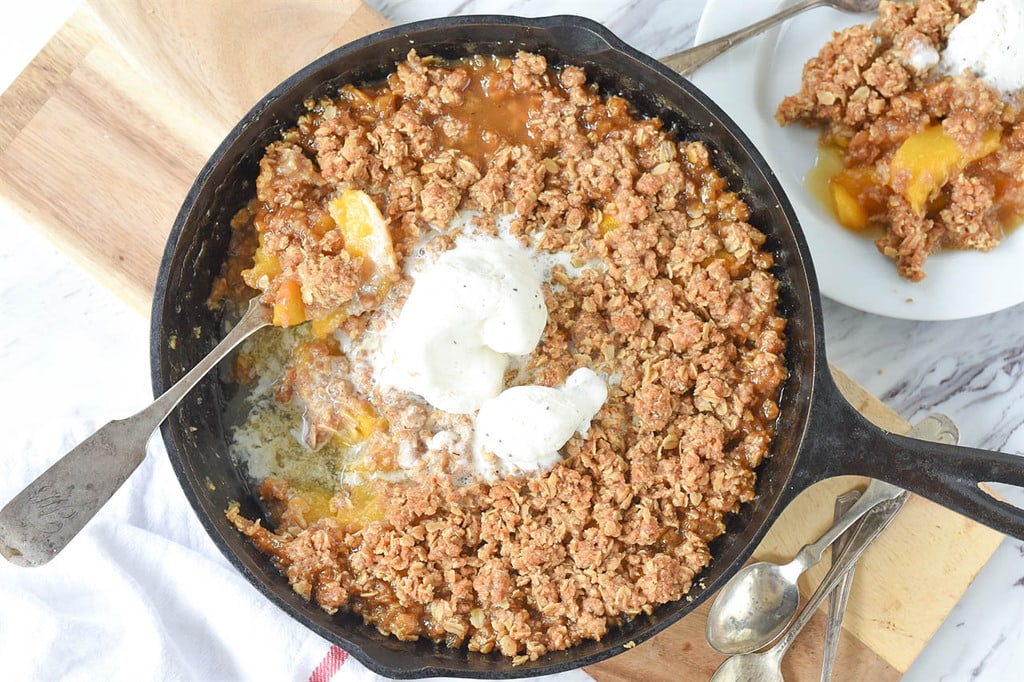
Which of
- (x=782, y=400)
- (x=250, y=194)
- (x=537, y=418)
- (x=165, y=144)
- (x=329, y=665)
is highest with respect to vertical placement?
(x=165, y=144)

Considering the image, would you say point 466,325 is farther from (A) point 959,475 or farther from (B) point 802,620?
(B) point 802,620

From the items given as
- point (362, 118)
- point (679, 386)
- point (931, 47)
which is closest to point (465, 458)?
point (679, 386)

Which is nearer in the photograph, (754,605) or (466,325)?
(466,325)

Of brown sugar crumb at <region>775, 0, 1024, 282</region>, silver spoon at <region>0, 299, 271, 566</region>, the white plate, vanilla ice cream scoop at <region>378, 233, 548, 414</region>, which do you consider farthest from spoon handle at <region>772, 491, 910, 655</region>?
silver spoon at <region>0, 299, 271, 566</region>

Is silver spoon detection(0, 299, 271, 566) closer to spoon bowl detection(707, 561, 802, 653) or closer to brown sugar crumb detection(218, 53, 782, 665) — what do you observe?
brown sugar crumb detection(218, 53, 782, 665)

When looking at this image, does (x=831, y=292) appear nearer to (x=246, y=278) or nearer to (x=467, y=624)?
(x=467, y=624)

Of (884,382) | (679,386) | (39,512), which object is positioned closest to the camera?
(39,512)

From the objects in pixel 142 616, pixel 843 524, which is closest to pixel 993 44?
pixel 843 524

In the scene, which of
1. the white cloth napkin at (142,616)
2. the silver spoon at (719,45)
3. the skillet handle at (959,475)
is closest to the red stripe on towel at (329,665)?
the white cloth napkin at (142,616)
